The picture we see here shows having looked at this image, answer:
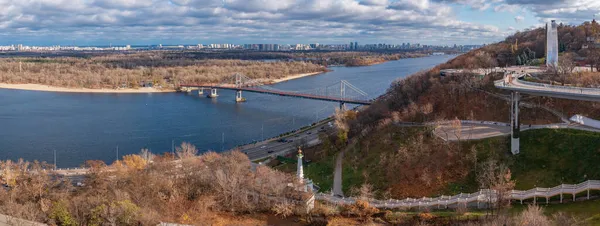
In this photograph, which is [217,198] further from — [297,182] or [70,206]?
[70,206]

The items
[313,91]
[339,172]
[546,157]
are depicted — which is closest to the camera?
[546,157]

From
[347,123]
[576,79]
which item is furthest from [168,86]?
[576,79]

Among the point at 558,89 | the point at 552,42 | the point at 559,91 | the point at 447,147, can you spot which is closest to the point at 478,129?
the point at 447,147

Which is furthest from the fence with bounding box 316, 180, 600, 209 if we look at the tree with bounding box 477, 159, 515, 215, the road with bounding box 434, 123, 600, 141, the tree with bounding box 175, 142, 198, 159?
the tree with bounding box 175, 142, 198, 159

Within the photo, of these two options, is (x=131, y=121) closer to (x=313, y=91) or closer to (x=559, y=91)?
(x=313, y=91)

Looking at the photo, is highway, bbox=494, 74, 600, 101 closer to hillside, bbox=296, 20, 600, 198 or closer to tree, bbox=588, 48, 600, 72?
hillside, bbox=296, 20, 600, 198

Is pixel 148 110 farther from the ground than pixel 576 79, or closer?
closer
